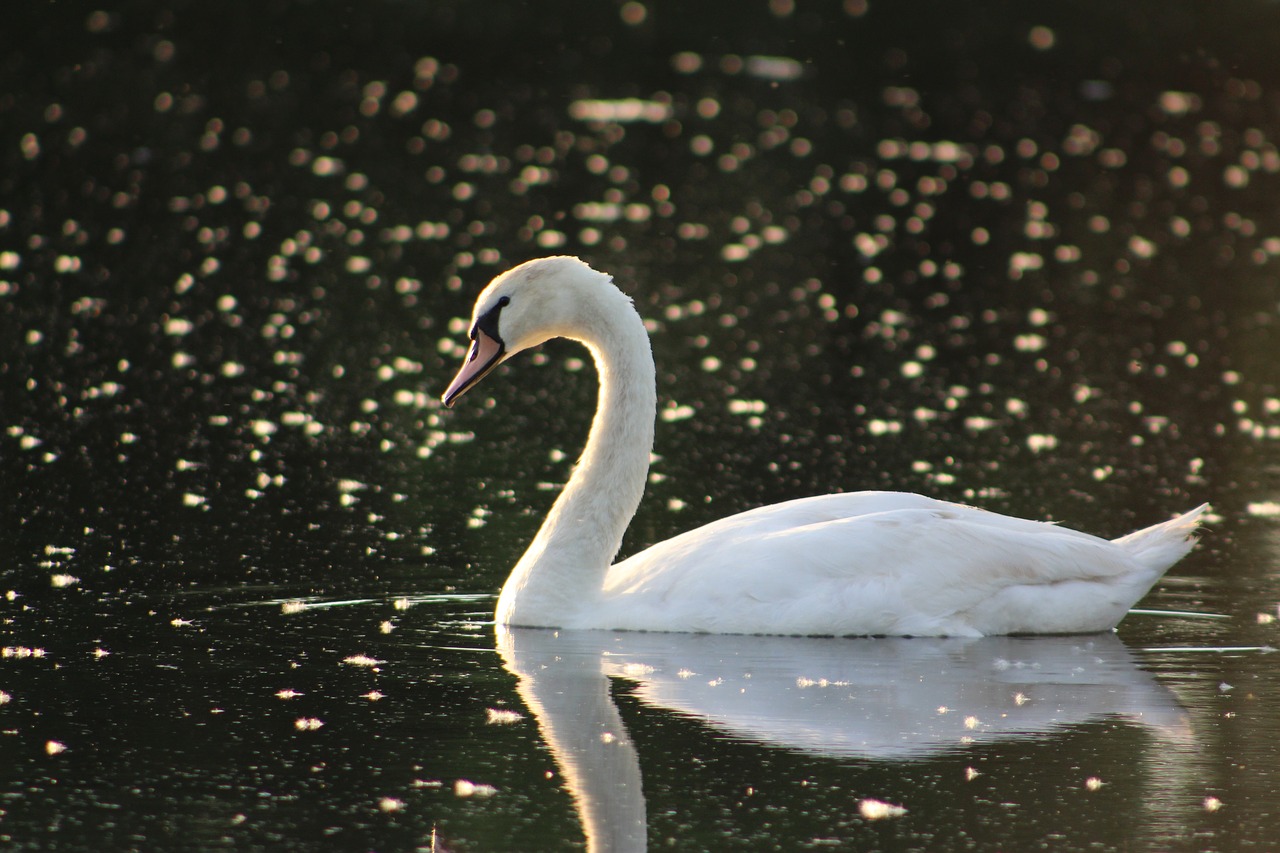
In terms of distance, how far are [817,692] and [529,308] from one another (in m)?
2.55

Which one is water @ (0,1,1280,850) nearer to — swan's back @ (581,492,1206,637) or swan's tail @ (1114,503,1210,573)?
swan's back @ (581,492,1206,637)

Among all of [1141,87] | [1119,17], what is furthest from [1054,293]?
[1119,17]

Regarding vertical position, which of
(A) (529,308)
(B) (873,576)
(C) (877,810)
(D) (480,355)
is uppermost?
(A) (529,308)

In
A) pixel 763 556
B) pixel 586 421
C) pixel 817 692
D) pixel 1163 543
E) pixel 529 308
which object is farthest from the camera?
pixel 586 421

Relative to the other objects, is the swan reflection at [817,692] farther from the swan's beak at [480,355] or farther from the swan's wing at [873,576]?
the swan's beak at [480,355]

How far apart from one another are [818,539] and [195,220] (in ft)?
50.8

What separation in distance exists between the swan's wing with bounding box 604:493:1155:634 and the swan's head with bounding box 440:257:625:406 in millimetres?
1179

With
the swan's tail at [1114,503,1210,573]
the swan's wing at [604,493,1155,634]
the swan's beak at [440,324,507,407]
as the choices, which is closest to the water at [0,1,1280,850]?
the swan's wing at [604,493,1155,634]

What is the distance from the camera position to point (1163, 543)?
9.12 metres

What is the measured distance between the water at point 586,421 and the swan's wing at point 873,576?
0.18 metres

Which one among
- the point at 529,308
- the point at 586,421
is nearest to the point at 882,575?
the point at 529,308

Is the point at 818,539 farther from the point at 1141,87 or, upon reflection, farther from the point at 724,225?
the point at 1141,87

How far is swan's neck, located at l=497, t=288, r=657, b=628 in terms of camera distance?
916 cm

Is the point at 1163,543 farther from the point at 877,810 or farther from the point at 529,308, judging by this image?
the point at 877,810
